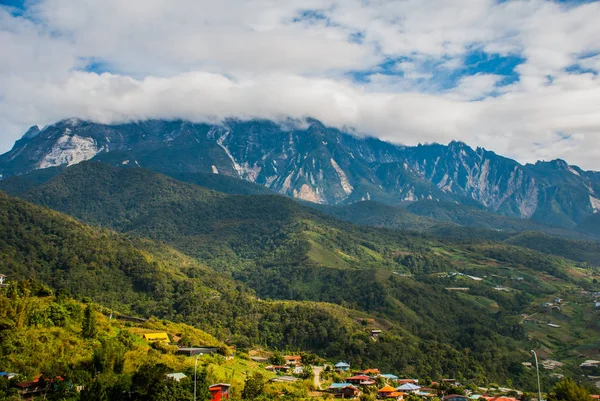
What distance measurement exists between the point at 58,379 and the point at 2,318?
12820 mm

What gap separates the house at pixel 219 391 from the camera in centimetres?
5493

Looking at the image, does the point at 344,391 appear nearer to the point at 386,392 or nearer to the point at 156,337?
the point at 386,392

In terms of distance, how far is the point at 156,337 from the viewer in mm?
76000

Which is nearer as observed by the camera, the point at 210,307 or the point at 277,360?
the point at 277,360

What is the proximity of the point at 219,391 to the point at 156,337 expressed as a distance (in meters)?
23.3

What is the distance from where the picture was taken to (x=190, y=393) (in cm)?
5047

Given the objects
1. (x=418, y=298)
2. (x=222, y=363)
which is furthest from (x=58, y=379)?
(x=418, y=298)

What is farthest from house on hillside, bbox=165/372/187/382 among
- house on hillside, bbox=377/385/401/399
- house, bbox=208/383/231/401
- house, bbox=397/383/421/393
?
house, bbox=397/383/421/393

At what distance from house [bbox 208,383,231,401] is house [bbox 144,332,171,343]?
2009 cm

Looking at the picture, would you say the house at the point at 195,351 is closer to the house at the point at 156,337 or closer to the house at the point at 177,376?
the house at the point at 156,337

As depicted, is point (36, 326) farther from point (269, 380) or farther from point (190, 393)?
point (269, 380)

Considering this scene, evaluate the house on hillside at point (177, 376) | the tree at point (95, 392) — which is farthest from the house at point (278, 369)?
the tree at point (95, 392)

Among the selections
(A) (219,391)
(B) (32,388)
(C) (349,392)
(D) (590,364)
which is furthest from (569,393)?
(D) (590,364)

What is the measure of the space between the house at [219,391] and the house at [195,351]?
16.3 m
